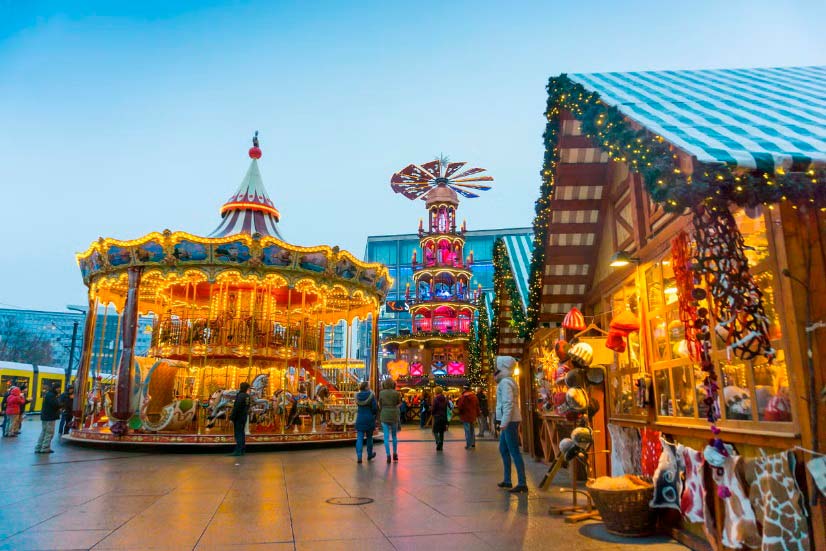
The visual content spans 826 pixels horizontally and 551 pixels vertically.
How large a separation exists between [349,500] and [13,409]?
14.9 m

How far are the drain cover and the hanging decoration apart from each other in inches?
158

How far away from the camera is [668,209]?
4.02 m

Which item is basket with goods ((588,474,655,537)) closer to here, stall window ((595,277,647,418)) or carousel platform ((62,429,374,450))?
stall window ((595,277,647,418))

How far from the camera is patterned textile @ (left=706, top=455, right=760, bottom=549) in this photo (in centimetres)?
375

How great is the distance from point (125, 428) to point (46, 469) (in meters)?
5.03

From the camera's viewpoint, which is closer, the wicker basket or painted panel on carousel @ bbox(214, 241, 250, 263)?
the wicker basket

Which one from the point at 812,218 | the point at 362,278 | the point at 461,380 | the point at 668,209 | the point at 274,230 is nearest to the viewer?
the point at 812,218

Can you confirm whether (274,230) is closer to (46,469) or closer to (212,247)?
(212,247)

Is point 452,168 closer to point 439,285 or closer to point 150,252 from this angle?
point 439,285

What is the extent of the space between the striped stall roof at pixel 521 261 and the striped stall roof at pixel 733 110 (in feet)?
18.0

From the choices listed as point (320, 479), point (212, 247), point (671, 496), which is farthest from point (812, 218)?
point (212, 247)

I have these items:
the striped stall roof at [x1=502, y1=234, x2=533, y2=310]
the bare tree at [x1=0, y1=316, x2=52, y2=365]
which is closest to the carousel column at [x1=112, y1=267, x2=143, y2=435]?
the striped stall roof at [x1=502, y1=234, x2=533, y2=310]

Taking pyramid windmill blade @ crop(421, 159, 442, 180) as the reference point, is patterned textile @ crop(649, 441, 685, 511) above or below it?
below

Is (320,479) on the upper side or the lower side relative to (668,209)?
lower
